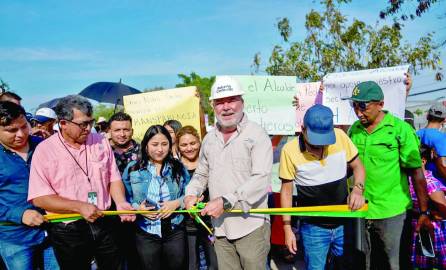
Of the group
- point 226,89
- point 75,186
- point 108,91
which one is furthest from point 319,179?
point 108,91

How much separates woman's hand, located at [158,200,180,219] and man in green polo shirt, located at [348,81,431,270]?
6.07 feet

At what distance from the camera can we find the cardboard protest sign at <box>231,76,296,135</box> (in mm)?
5531

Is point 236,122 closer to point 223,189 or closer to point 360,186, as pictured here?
point 223,189

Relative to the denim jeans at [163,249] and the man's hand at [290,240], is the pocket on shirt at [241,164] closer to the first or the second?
the man's hand at [290,240]

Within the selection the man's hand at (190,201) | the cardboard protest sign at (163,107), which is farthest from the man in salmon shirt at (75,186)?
the cardboard protest sign at (163,107)

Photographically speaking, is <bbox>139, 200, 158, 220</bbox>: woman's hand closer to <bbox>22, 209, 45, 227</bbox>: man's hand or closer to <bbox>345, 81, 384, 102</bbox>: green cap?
<bbox>22, 209, 45, 227</bbox>: man's hand

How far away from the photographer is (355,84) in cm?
537

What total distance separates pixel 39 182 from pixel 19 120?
64cm

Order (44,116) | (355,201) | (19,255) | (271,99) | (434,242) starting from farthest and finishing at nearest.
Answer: (44,116)
(271,99)
(434,242)
(19,255)
(355,201)

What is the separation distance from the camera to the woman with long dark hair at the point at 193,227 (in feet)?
14.2

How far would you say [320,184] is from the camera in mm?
3363

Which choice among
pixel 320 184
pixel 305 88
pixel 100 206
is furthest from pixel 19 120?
pixel 305 88

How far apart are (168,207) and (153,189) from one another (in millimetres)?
291

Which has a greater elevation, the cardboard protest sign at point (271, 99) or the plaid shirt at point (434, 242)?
the cardboard protest sign at point (271, 99)
